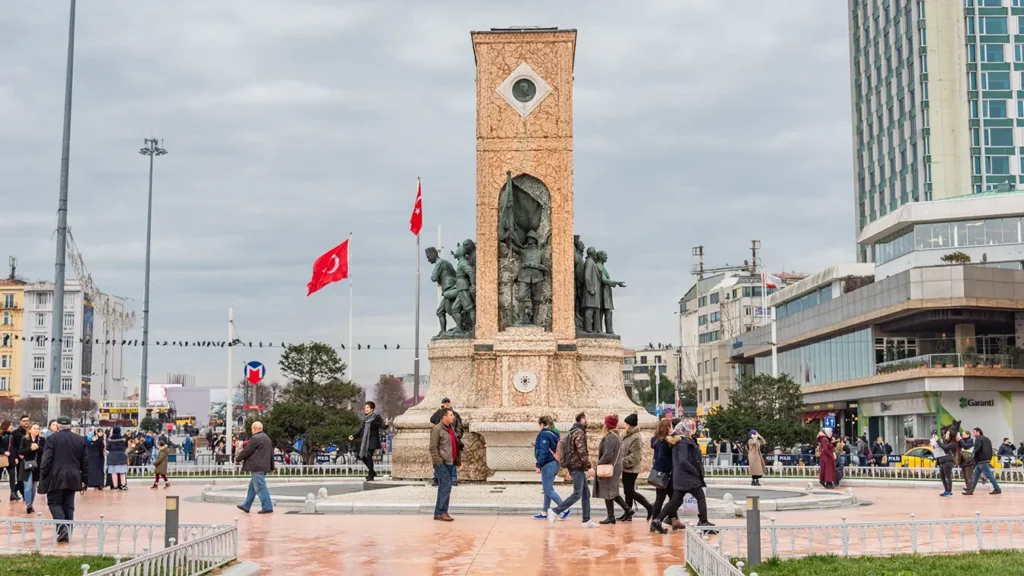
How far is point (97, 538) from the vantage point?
1303 centimetres

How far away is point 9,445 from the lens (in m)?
19.4

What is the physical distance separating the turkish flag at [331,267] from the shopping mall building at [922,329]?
27.8 meters

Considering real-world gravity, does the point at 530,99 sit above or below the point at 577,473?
above

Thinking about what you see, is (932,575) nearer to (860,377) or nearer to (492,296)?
(492,296)

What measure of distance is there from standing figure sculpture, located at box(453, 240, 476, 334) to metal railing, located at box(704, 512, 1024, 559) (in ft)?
32.9

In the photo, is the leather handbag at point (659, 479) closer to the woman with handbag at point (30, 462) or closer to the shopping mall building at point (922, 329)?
the woman with handbag at point (30, 462)

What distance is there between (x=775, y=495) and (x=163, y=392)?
291 ft

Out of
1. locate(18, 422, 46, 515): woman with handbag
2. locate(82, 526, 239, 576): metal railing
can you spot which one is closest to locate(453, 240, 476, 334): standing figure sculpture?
locate(18, 422, 46, 515): woman with handbag

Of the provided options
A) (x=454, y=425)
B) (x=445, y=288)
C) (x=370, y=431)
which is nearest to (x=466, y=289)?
(x=445, y=288)

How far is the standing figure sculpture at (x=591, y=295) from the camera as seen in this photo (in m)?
22.6

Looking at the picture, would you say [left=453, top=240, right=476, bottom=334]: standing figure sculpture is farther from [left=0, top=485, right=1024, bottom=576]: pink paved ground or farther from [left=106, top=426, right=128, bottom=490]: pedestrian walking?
[left=106, top=426, right=128, bottom=490]: pedestrian walking

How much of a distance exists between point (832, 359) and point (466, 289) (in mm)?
44299

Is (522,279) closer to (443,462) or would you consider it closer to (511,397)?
(511,397)

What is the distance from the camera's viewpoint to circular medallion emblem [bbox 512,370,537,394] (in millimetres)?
21234
